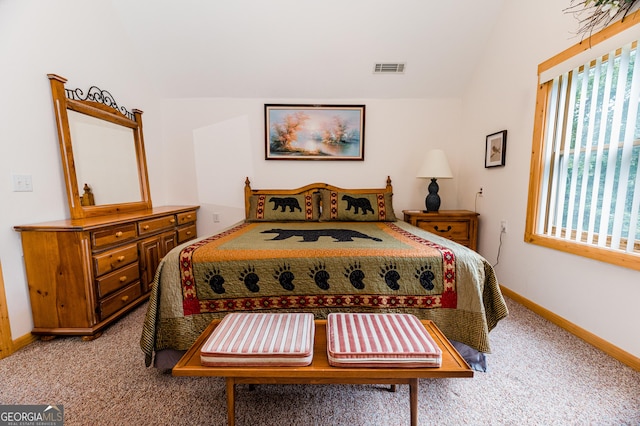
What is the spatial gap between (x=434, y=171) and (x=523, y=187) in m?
0.81

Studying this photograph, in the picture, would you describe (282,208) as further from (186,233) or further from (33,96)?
(33,96)

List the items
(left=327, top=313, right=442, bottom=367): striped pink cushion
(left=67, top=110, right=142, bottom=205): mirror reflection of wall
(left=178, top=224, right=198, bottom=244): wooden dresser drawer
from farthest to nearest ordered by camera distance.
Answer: (left=178, top=224, right=198, bottom=244): wooden dresser drawer → (left=67, top=110, right=142, bottom=205): mirror reflection of wall → (left=327, top=313, right=442, bottom=367): striped pink cushion

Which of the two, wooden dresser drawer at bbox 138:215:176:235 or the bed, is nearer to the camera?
the bed

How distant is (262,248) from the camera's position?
1546 millimetres

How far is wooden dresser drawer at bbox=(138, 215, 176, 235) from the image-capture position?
7.16 feet

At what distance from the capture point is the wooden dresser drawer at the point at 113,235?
1.74 m

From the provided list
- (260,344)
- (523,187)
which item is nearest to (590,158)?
(523,187)

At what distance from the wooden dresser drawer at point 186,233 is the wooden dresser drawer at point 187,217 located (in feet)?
0.24

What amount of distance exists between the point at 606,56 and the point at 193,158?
380 centimetres

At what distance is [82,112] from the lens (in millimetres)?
2082

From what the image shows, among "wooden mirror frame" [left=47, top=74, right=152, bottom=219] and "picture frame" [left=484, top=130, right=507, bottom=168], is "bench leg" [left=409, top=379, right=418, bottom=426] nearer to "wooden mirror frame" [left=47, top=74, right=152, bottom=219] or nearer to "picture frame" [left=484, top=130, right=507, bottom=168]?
"picture frame" [left=484, top=130, right=507, bottom=168]

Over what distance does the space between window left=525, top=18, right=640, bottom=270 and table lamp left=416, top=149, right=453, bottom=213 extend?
82cm

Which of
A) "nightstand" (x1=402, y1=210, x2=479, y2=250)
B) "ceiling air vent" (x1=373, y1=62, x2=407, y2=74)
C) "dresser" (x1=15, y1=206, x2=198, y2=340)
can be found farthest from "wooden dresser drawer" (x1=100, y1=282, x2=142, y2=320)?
"ceiling air vent" (x1=373, y1=62, x2=407, y2=74)

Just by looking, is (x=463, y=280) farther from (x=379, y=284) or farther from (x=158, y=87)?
(x=158, y=87)
